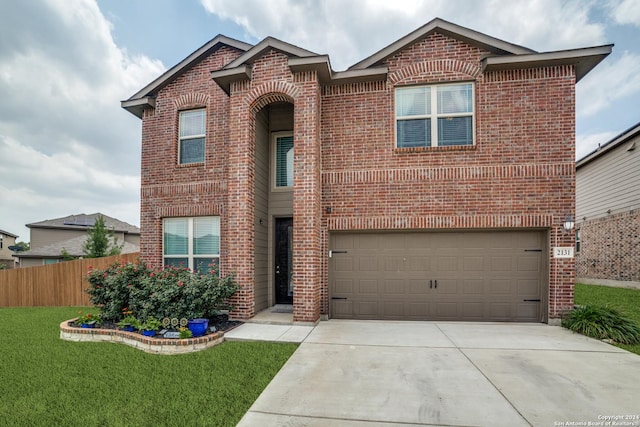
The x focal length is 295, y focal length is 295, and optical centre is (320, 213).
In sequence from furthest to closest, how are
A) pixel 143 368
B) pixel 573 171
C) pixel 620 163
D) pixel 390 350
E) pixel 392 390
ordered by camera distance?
1. pixel 620 163
2. pixel 573 171
3. pixel 390 350
4. pixel 143 368
5. pixel 392 390

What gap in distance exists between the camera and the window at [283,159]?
8.11m

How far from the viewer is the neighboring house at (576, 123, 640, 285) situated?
12156mm

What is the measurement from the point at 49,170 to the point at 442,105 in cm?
2448

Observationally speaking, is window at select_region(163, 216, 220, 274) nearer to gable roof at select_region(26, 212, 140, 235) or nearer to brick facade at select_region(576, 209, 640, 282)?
brick facade at select_region(576, 209, 640, 282)

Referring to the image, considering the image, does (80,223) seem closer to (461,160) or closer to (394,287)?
(394,287)

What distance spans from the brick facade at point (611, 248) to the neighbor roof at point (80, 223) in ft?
104

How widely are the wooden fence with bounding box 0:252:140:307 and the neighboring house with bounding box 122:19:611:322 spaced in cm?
662

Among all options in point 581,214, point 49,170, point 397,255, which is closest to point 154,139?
point 397,255

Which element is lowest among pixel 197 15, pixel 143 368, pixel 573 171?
pixel 143 368

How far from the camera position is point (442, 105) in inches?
270

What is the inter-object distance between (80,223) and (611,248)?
119 ft

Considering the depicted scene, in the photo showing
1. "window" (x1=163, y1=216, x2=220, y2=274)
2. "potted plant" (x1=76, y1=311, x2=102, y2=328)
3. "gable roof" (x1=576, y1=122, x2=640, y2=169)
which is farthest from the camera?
"gable roof" (x1=576, y1=122, x2=640, y2=169)

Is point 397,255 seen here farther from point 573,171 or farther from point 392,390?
point 573,171

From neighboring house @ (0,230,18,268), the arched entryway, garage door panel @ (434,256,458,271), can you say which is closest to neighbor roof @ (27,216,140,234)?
neighboring house @ (0,230,18,268)
